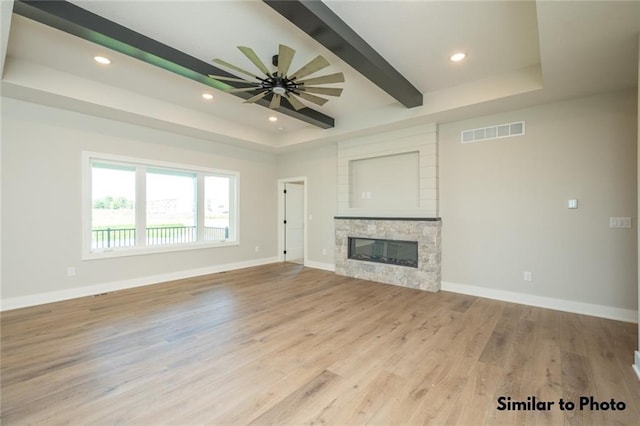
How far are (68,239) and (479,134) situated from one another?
6.49 metres

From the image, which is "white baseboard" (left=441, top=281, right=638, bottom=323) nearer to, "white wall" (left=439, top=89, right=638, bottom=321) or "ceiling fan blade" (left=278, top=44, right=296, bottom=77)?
"white wall" (left=439, top=89, right=638, bottom=321)

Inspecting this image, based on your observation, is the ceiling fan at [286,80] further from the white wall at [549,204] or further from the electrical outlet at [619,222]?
the electrical outlet at [619,222]

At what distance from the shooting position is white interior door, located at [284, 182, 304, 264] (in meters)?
7.36

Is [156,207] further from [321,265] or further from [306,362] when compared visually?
[306,362]

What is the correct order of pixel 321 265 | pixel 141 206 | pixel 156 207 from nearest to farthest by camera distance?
pixel 141 206
pixel 156 207
pixel 321 265

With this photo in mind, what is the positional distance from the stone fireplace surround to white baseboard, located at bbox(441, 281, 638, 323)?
387 millimetres

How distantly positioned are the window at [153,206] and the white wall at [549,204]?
460cm

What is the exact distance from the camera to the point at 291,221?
7477 millimetres

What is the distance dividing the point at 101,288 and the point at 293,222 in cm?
423

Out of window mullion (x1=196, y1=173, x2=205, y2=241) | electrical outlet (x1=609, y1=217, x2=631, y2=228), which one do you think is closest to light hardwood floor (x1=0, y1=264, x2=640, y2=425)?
electrical outlet (x1=609, y1=217, x2=631, y2=228)

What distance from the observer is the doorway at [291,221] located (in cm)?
729

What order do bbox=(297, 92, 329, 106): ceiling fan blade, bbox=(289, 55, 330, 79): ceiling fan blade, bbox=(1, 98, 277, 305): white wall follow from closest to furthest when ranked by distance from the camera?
bbox=(289, 55, 330, 79): ceiling fan blade, bbox=(297, 92, 329, 106): ceiling fan blade, bbox=(1, 98, 277, 305): white wall

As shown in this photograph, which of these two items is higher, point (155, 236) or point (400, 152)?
point (400, 152)

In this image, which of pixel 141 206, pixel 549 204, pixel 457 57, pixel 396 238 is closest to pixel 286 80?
pixel 457 57
